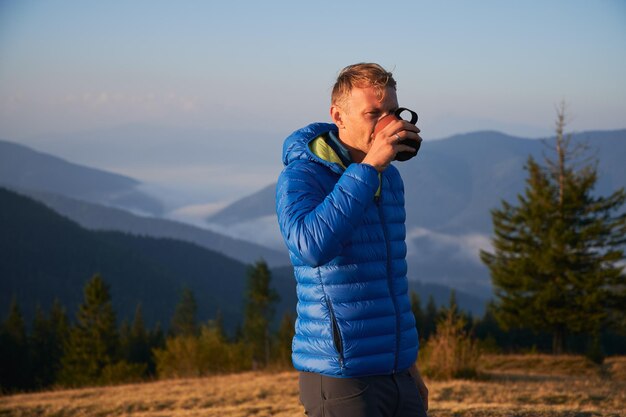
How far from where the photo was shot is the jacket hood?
3.22 meters

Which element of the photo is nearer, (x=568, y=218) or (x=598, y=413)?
(x=598, y=413)

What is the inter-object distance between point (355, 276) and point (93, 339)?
2582 inches

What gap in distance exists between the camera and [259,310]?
7819cm

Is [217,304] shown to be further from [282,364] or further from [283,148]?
[283,148]

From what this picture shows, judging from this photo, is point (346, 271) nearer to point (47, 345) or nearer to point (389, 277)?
point (389, 277)

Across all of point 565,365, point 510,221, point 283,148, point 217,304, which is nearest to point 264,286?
point 510,221

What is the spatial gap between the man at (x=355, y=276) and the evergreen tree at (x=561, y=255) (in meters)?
31.4

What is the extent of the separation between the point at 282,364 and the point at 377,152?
1817cm

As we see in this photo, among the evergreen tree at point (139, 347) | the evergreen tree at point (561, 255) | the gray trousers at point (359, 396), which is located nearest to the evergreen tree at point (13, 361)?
the evergreen tree at point (139, 347)

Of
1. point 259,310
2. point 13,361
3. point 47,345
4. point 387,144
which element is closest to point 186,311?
point 259,310

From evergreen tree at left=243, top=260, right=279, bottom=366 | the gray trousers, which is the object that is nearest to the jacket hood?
the gray trousers

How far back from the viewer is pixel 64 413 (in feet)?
38.4

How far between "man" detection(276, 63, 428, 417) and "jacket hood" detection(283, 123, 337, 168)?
1cm

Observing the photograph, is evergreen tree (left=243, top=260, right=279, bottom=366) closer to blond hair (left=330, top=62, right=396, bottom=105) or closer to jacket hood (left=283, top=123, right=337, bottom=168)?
jacket hood (left=283, top=123, right=337, bottom=168)
